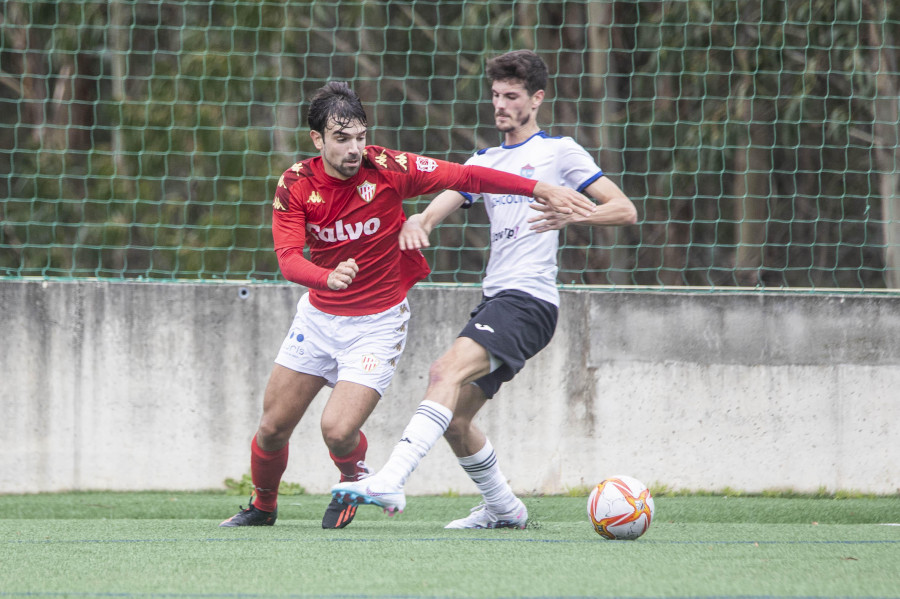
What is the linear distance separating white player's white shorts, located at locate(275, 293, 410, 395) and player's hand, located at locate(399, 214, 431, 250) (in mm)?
356

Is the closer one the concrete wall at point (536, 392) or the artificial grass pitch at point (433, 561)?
the artificial grass pitch at point (433, 561)

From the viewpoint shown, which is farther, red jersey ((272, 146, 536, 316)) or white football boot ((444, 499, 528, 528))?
white football boot ((444, 499, 528, 528))

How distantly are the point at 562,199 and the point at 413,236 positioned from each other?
62 centimetres

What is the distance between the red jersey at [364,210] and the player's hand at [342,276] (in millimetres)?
362

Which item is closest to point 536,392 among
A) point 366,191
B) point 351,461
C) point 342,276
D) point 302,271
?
point 351,461

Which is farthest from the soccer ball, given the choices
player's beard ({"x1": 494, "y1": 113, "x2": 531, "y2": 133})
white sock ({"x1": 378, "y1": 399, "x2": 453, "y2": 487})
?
player's beard ({"x1": 494, "y1": 113, "x2": 531, "y2": 133})

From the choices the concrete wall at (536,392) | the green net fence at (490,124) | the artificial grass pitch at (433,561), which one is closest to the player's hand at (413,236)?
the artificial grass pitch at (433,561)

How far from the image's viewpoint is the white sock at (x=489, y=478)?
471 centimetres

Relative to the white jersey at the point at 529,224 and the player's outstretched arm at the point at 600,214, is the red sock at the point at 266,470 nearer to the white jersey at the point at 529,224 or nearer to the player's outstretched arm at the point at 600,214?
the white jersey at the point at 529,224

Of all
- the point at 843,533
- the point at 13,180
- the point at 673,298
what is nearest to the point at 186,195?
the point at 13,180

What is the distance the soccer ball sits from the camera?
14.0ft

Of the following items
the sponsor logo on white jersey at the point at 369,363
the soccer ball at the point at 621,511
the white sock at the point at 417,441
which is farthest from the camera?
the sponsor logo on white jersey at the point at 369,363

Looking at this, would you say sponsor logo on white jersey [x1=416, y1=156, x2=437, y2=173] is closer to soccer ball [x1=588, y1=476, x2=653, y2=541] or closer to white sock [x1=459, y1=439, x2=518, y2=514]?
white sock [x1=459, y1=439, x2=518, y2=514]

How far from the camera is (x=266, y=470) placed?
4.86 m
